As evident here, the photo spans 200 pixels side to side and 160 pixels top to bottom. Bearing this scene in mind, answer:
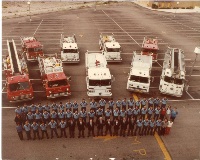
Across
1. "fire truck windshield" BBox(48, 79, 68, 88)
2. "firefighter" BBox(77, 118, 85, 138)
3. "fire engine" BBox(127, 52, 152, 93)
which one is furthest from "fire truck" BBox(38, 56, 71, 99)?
"fire engine" BBox(127, 52, 152, 93)

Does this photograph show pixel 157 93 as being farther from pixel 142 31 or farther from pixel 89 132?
pixel 142 31

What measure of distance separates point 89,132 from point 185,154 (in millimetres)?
7233

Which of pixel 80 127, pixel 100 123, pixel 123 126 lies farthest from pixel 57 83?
pixel 123 126

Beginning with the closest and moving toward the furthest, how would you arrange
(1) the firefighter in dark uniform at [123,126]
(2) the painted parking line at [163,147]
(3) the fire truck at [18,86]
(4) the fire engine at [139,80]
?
Answer: 1. (2) the painted parking line at [163,147]
2. (1) the firefighter in dark uniform at [123,126]
3. (3) the fire truck at [18,86]
4. (4) the fire engine at [139,80]

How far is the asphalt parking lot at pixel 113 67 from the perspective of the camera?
18453mm

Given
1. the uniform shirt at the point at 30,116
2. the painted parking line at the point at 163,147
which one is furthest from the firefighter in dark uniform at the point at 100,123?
the uniform shirt at the point at 30,116

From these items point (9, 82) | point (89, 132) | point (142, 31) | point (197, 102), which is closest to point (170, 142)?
point (89, 132)

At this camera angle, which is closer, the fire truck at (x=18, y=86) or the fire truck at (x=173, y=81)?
the fire truck at (x=18, y=86)

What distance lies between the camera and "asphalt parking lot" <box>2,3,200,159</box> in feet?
60.5

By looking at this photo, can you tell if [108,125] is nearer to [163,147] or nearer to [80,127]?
Answer: [80,127]

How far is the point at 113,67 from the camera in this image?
3359 cm

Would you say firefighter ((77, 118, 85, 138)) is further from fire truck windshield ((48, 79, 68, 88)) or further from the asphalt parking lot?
fire truck windshield ((48, 79, 68, 88))

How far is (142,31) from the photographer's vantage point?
52906mm

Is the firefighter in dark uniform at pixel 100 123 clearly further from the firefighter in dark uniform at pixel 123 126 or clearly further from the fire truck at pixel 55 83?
the fire truck at pixel 55 83
